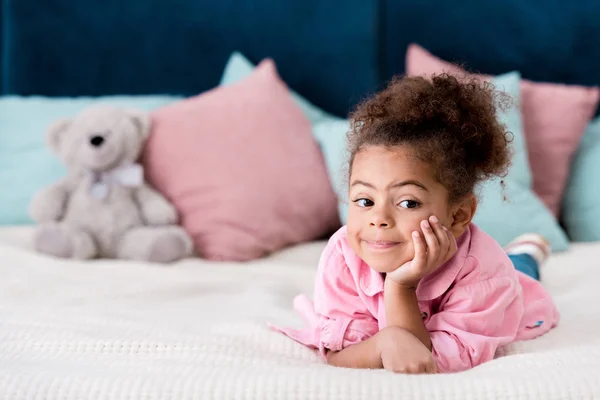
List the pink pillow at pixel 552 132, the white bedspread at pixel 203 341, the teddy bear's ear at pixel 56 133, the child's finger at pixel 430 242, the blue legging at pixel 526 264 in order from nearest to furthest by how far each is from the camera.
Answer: the white bedspread at pixel 203 341 < the child's finger at pixel 430 242 < the blue legging at pixel 526 264 < the teddy bear's ear at pixel 56 133 < the pink pillow at pixel 552 132

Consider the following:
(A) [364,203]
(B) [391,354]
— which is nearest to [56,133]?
(A) [364,203]

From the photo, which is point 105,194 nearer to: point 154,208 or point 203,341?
point 154,208

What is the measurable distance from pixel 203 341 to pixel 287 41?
1.44 meters

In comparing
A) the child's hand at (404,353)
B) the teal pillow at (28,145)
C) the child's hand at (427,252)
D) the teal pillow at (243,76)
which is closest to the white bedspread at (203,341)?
the child's hand at (404,353)

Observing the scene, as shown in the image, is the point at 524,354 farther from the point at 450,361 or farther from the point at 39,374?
the point at 39,374

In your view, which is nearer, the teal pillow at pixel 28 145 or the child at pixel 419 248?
the child at pixel 419 248

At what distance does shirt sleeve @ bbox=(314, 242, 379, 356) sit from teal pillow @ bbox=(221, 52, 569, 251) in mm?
562

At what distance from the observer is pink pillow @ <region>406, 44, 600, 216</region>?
1940mm

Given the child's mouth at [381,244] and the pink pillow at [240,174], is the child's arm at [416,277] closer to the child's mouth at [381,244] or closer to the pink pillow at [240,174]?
the child's mouth at [381,244]

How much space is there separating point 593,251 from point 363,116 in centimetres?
95

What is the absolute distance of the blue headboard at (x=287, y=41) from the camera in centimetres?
221

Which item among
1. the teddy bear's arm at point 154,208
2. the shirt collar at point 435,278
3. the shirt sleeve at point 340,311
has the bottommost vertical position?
the teddy bear's arm at point 154,208

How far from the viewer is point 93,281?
4.87ft

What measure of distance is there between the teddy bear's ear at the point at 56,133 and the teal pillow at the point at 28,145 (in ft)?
0.53
